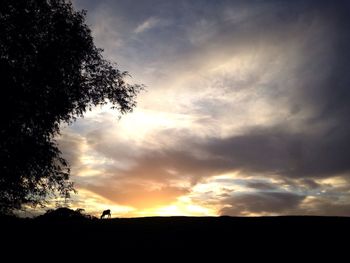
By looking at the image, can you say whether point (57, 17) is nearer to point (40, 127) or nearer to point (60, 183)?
point (40, 127)

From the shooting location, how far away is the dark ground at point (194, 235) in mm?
9953

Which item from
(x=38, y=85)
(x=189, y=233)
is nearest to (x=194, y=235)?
(x=189, y=233)

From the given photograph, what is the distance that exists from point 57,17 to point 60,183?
9.86 m

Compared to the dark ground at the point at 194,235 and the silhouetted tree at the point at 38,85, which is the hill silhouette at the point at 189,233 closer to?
the dark ground at the point at 194,235

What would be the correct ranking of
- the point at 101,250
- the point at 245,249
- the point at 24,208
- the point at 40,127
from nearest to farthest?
the point at 245,249 → the point at 101,250 → the point at 40,127 → the point at 24,208

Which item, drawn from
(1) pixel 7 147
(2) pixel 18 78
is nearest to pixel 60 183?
(1) pixel 7 147

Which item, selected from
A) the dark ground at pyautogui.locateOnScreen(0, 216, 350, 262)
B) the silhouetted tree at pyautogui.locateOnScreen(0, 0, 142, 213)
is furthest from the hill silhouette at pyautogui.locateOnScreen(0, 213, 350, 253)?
the silhouetted tree at pyautogui.locateOnScreen(0, 0, 142, 213)

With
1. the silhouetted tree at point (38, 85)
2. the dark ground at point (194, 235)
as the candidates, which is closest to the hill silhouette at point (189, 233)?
the dark ground at point (194, 235)

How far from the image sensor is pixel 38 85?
18953 mm

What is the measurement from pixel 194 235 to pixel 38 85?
40.7 feet

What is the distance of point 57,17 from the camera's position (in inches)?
802

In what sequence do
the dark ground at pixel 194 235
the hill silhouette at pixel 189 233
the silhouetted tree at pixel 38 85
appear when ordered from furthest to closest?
the silhouetted tree at pixel 38 85
the hill silhouette at pixel 189 233
the dark ground at pixel 194 235

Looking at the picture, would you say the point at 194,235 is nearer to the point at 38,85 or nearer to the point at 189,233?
the point at 189,233

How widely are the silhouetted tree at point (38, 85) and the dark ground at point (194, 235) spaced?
586cm
